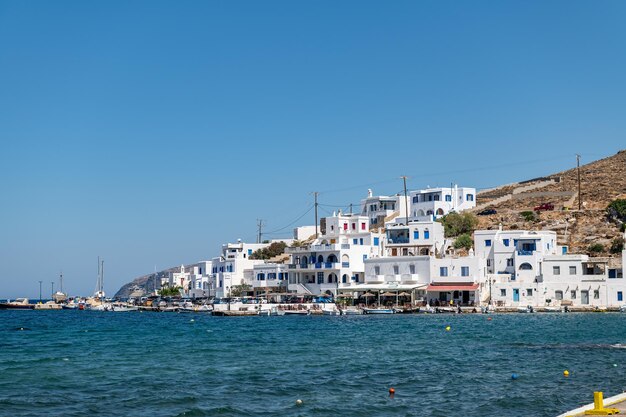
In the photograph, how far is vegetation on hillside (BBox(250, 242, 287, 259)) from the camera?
420 ft

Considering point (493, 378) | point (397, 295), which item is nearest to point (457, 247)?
point (397, 295)

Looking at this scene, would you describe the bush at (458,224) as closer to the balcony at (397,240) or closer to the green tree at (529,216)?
the green tree at (529,216)

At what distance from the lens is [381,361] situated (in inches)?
1641

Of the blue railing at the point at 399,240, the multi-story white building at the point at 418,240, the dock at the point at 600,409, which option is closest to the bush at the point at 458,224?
the multi-story white building at the point at 418,240

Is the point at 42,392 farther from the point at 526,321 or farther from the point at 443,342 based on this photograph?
the point at 526,321

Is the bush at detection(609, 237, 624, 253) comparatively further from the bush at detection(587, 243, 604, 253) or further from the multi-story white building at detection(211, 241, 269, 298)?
the multi-story white building at detection(211, 241, 269, 298)

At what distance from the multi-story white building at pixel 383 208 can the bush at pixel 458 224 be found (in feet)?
44.0

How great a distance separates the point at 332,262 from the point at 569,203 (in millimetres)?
39364

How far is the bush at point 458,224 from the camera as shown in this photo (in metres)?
108

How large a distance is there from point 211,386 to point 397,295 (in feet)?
194

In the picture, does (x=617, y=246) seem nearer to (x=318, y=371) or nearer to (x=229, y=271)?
(x=229, y=271)

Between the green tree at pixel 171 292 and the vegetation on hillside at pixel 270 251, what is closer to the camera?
the vegetation on hillside at pixel 270 251

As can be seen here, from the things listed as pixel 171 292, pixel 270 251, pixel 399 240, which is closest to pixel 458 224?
pixel 399 240

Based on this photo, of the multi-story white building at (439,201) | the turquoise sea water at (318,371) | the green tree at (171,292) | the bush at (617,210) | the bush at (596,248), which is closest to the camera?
the turquoise sea water at (318,371)
